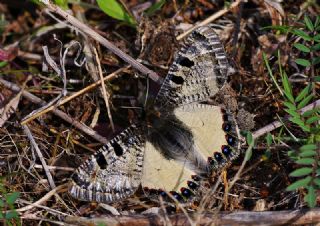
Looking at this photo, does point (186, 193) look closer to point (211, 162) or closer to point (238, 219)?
point (211, 162)

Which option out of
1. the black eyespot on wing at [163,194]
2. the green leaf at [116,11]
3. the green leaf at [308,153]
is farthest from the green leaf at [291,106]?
the green leaf at [116,11]

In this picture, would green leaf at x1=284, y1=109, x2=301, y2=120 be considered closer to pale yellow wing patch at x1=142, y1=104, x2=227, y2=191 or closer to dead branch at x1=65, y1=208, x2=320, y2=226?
pale yellow wing patch at x1=142, y1=104, x2=227, y2=191

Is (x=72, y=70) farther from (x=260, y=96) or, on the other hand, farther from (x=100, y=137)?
(x=260, y=96)

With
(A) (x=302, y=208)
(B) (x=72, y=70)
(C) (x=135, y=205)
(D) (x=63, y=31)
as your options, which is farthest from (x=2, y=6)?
(A) (x=302, y=208)

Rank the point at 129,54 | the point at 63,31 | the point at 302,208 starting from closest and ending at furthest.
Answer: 1. the point at 302,208
2. the point at 129,54
3. the point at 63,31

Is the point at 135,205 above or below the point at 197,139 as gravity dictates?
below

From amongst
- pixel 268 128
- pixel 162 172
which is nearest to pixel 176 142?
pixel 162 172
